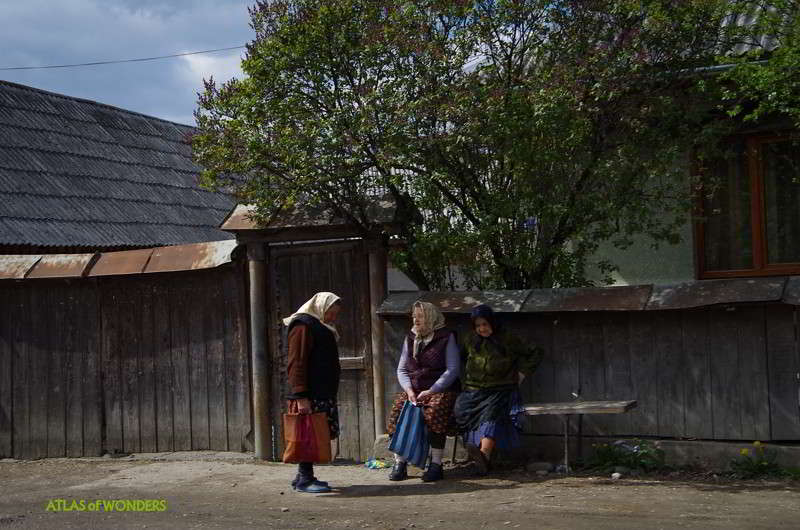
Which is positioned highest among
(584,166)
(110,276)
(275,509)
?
(584,166)

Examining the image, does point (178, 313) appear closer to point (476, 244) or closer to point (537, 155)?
Answer: point (476, 244)

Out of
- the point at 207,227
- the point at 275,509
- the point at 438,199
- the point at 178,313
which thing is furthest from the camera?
the point at 207,227

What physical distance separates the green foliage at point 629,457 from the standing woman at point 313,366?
2116mm

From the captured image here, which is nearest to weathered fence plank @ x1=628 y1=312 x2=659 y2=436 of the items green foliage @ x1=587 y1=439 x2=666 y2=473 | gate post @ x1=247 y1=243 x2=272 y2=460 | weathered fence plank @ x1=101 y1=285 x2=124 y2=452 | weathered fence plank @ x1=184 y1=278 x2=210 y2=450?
green foliage @ x1=587 y1=439 x2=666 y2=473

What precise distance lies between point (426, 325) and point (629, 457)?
191 centimetres

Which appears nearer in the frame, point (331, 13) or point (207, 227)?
point (331, 13)

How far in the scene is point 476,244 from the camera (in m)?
7.98

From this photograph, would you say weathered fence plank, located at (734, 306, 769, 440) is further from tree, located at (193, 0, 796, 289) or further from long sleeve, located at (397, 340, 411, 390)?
long sleeve, located at (397, 340, 411, 390)

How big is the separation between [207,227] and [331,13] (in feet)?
28.6

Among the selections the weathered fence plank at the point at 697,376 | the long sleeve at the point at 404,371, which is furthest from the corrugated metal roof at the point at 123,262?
the weathered fence plank at the point at 697,376

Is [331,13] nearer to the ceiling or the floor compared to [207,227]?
nearer to the ceiling

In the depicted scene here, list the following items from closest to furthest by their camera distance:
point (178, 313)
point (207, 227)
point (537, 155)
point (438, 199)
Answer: point (537, 155) < point (438, 199) < point (178, 313) < point (207, 227)

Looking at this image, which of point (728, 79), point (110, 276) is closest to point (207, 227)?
point (110, 276)

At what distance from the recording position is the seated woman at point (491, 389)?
764cm
